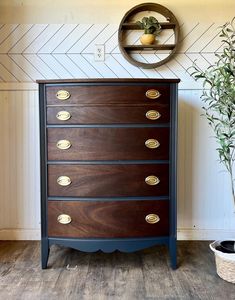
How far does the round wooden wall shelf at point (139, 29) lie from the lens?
221 cm

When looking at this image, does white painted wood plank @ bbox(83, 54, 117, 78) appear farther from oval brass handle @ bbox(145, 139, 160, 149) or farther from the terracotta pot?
oval brass handle @ bbox(145, 139, 160, 149)

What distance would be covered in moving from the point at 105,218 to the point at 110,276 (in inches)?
13.2

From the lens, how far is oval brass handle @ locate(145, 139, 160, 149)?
181 centimetres

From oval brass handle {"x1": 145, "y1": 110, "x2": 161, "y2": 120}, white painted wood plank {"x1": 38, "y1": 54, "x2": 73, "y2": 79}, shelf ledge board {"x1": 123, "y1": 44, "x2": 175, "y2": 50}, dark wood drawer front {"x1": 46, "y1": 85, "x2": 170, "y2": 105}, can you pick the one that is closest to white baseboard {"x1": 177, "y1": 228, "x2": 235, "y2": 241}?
oval brass handle {"x1": 145, "y1": 110, "x2": 161, "y2": 120}

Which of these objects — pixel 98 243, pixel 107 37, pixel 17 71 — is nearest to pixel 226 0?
pixel 107 37

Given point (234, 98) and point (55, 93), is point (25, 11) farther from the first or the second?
point (234, 98)

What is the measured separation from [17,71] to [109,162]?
107 cm

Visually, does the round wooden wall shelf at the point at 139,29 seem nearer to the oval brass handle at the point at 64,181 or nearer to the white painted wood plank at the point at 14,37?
the white painted wood plank at the point at 14,37

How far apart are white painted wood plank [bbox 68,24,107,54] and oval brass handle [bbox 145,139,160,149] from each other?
37.0 inches

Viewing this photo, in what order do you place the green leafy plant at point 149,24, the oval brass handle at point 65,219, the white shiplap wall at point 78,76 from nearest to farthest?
the oval brass handle at point 65,219, the green leafy plant at point 149,24, the white shiplap wall at point 78,76

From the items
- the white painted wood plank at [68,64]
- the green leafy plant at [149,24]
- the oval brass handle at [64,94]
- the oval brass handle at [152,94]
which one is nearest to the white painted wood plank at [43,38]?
the white painted wood plank at [68,64]

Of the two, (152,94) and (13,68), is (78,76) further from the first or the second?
(152,94)

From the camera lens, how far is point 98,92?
1.78 metres

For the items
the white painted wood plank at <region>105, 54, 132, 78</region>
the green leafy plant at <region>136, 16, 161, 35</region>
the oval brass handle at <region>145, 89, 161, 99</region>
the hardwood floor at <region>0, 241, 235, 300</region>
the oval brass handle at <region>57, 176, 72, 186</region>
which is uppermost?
the green leafy plant at <region>136, 16, 161, 35</region>
